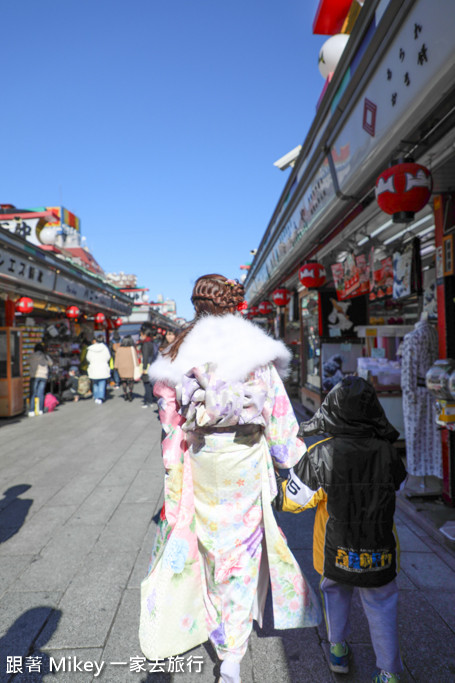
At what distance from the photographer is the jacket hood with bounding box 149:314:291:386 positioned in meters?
1.85

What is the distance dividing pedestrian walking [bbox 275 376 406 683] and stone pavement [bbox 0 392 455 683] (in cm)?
33

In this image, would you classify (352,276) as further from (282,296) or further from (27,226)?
(27,226)

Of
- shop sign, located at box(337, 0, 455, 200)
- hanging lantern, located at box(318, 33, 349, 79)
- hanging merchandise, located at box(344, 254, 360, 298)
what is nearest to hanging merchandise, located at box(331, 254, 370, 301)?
hanging merchandise, located at box(344, 254, 360, 298)

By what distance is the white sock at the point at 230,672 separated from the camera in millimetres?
1776

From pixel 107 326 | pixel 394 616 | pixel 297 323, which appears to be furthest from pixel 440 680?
pixel 107 326

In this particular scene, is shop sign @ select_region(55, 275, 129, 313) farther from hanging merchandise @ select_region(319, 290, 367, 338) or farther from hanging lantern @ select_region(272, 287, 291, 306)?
hanging merchandise @ select_region(319, 290, 367, 338)

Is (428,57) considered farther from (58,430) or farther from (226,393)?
(58,430)

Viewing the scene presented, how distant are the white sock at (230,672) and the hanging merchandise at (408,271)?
3.98 metres

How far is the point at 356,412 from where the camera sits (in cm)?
180

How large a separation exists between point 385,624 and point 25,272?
8.65 meters

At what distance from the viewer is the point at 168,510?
2.05 metres

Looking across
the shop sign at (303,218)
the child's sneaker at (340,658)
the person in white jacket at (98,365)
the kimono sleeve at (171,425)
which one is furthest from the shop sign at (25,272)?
the child's sneaker at (340,658)

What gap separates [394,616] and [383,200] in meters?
2.75

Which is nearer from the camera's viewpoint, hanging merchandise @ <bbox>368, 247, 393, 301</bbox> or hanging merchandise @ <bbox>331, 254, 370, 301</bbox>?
hanging merchandise @ <bbox>368, 247, 393, 301</bbox>
